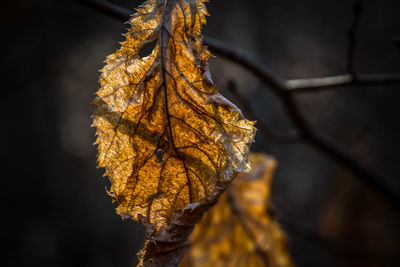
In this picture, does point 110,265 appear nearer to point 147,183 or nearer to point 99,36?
point 99,36

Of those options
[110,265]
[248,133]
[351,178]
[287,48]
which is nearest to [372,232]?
[351,178]

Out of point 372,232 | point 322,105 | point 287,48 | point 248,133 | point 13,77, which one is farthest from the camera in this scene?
point 13,77

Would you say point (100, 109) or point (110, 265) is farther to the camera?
point (110, 265)

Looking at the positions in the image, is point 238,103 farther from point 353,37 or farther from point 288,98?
point 353,37

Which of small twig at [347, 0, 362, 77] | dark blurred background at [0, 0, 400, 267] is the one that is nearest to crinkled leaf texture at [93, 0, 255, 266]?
small twig at [347, 0, 362, 77]

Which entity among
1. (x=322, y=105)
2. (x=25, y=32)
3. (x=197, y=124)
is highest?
(x=197, y=124)

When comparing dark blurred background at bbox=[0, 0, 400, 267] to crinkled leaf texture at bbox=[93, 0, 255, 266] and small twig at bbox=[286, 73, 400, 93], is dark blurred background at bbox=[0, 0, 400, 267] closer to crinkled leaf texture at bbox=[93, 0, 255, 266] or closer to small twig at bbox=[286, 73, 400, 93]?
small twig at bbox=[286, 73, 400, 93]
